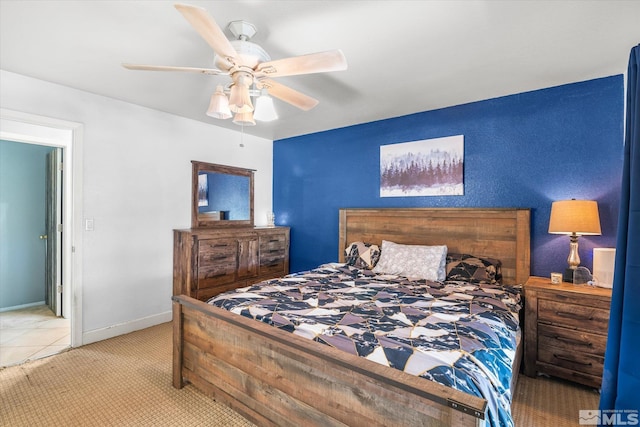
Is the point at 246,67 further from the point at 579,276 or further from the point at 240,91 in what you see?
the point at 579,276

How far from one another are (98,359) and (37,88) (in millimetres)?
2483

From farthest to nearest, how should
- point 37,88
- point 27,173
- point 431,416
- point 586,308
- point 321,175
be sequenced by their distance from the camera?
point 321,175, point 27,173, point 37,88, point 586,308, point 431,416

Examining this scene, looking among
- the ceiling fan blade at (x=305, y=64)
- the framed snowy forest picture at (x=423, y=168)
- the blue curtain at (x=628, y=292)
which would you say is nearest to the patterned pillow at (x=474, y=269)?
the framed snowy forest picture at (x=423, y=168)

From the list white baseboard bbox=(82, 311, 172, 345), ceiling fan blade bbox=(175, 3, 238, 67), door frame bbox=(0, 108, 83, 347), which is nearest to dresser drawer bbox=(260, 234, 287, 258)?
white baseboard bbox=(82, 311, 172, 345)

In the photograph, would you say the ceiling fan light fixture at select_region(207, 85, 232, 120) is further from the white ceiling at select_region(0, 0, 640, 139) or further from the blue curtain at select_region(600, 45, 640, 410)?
the blue curtain at select_region(600, 45, 640, 410)

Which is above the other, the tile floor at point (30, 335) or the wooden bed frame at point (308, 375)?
the wooden bed frame at point (308, 375)

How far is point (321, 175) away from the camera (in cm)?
450

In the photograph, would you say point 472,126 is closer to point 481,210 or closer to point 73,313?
point 481,210

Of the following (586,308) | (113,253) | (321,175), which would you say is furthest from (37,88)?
(586,308)

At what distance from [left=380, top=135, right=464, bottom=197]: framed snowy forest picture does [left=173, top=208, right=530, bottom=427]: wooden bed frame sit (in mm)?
581

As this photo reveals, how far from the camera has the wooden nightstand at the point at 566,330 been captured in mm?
2215

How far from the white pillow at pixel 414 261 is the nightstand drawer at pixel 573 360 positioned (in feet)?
3.08

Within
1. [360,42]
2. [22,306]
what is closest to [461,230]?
[360,42]

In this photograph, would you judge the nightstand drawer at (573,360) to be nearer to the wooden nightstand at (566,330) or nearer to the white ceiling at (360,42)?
the wooden nightstand at (566,330)
